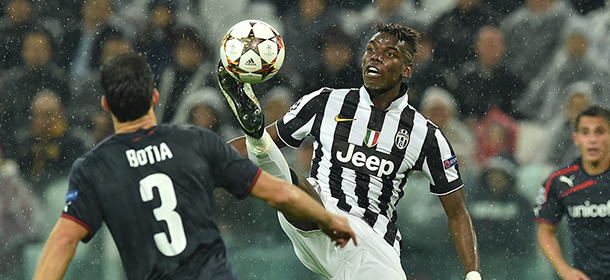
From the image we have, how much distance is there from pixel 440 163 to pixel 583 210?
3.99ft

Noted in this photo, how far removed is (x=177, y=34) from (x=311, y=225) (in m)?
2.89

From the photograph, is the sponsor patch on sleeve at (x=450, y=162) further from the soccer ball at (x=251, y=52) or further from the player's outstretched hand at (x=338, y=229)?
the player's outstretched hand at (x=338, y=229)

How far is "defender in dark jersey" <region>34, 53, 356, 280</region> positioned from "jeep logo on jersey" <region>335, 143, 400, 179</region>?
1543 millimetres

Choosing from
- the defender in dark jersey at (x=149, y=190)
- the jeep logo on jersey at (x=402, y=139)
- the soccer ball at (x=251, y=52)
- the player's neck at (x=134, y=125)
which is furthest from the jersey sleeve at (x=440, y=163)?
the player's neck at (x=134, y=125)

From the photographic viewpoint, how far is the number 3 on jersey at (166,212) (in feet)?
7.86

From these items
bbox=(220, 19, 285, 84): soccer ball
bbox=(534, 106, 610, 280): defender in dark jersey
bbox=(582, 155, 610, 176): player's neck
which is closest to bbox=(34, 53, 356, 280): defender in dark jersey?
bbox=(220, 19, 285, 84): soccer ball

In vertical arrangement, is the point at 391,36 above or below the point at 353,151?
above

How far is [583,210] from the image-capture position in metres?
4.59

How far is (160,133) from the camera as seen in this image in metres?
2.48

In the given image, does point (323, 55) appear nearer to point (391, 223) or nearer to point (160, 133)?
point (391, 223)

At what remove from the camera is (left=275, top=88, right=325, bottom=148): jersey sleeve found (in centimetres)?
415

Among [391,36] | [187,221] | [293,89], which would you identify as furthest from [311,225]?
[293,89]

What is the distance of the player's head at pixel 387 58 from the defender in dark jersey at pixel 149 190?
5.47ft

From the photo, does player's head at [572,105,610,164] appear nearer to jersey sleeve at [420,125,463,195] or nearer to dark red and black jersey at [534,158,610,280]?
dark red and black jersey at [534,158,610,280]
